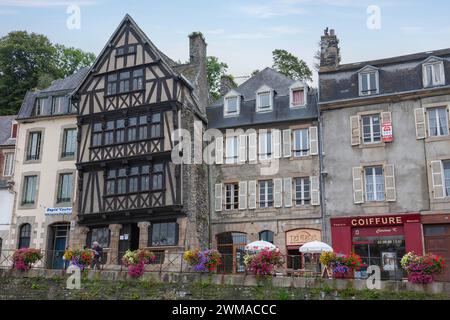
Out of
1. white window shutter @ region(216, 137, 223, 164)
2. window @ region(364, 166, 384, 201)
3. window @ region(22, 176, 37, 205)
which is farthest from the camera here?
window @ region(22, 176, 37, 205)

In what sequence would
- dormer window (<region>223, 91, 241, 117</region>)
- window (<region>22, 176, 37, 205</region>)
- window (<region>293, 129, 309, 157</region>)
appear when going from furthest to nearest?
window (<region>22, 176, 37, 205</region>)
dormer window (<region>223, 91, 241, 117</region>)
window (<region>293, 129, 309, 157</region>)

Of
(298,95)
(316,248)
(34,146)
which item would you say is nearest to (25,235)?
(34,146)

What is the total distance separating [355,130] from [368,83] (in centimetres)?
Result: 206

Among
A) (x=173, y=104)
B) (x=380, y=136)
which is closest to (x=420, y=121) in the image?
(x=380, y=136)

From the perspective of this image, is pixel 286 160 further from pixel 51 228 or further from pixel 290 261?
pixel 51 228

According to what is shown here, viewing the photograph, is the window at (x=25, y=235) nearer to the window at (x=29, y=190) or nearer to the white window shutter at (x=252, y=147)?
the window at (x=29, y=190)

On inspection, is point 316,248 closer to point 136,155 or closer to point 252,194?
point 252,194

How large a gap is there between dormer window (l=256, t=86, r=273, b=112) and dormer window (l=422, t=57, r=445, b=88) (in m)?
6.42

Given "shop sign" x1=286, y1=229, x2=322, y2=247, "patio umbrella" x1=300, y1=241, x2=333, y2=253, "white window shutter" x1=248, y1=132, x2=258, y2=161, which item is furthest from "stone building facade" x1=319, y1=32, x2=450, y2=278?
"white window shutter" x1=248, y1=132, x2=258, y2=161

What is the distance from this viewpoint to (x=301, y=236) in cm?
2397

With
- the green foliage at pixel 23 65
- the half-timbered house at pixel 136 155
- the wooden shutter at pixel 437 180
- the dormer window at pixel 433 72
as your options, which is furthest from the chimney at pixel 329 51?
the green foliage at pixel 23 65

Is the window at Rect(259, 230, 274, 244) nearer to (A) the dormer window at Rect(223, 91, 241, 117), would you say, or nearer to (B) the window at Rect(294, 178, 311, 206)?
(B) the window at Rect(294, 178, 311, 206)

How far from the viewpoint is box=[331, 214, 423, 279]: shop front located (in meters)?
22.0

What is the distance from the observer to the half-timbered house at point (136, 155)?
24.2m
